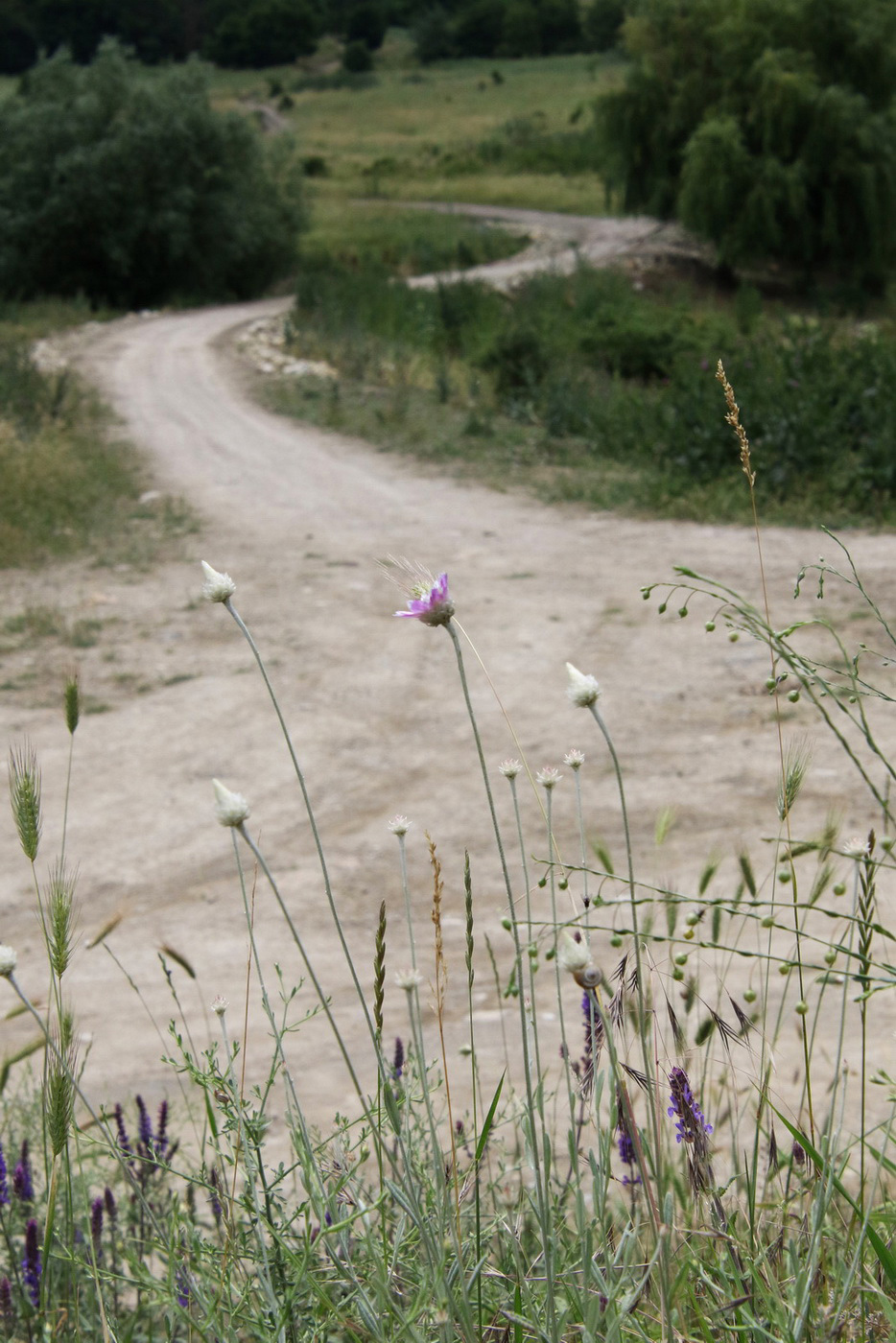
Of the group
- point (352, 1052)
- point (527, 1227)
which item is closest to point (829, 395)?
point (352, 1052)

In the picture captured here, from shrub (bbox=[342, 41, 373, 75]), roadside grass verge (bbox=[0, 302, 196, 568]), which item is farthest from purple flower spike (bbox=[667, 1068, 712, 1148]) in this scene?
shrub (bbox=[342, 41, 373, 75])

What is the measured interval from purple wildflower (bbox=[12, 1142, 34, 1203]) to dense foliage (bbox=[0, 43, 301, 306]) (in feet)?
82.1

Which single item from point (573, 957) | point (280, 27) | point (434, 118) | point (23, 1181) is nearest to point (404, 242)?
point (434, 118)

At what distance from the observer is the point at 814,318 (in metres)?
21.4

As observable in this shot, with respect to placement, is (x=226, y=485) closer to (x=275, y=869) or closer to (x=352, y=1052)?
(x=275, y=869)

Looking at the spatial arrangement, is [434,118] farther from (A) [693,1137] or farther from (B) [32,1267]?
(A) [693,1137]

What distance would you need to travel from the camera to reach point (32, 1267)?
6.14ft

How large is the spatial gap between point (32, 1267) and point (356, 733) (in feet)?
13.5

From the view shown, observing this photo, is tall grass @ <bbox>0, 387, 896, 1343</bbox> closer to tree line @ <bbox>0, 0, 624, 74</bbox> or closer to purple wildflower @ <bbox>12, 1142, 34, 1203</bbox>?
purple wildflower @ <bbox>12, 1142, 34, 1203</bbox>

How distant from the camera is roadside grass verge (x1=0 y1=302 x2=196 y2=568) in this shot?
357 inches

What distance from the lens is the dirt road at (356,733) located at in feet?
13.5

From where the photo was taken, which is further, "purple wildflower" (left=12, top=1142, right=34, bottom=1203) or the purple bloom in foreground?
"purple wildflower" (left=12, top=1142, right=34, bottom=1203)

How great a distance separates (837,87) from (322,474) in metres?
14.4

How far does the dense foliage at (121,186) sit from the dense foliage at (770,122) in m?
7.77
